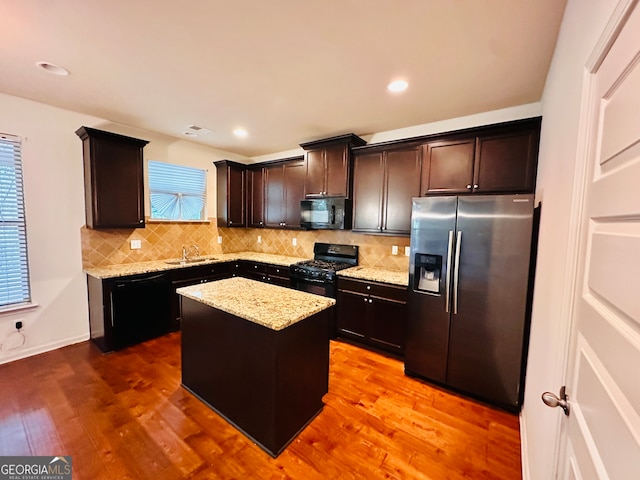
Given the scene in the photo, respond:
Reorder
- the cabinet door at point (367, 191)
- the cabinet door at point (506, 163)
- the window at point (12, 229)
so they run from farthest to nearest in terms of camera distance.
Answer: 1. the cabinet door at point (367, 191)
2. the window at point (12, 229)
3. the cabinet door at point (506, 163)

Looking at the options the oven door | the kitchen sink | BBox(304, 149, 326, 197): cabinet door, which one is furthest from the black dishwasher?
BBox(304, 149, 326, 197): cabinet door

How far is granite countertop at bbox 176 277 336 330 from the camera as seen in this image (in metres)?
1.69

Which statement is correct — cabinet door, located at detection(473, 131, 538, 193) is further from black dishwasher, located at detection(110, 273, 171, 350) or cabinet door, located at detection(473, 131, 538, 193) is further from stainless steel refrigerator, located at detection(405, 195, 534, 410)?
black dishwasher, located at detection(110, 273, 171, 350)

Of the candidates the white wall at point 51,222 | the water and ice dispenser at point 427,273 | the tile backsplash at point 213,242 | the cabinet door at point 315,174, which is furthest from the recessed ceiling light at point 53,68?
the water and ice dispenser at point 427,273

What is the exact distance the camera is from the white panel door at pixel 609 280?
568 mm

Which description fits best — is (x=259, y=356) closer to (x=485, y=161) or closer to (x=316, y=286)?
(x=316, y=286)

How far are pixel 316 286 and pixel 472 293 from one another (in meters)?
1.84

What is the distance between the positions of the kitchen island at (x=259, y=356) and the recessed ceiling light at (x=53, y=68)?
2094 mm

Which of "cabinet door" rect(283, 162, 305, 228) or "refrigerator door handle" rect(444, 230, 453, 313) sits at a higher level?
"cabinet door" rect(283, 162, 305, 228)

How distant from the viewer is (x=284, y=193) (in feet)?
14.1

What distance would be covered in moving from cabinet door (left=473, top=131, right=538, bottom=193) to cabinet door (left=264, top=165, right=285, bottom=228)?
9.14 ft

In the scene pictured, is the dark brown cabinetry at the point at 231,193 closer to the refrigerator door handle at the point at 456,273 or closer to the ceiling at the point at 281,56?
the ceiling at the point at 281,56

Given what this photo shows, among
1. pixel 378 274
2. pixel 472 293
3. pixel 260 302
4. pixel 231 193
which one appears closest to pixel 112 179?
pixel 231 193

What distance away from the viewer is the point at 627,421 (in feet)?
1.79
